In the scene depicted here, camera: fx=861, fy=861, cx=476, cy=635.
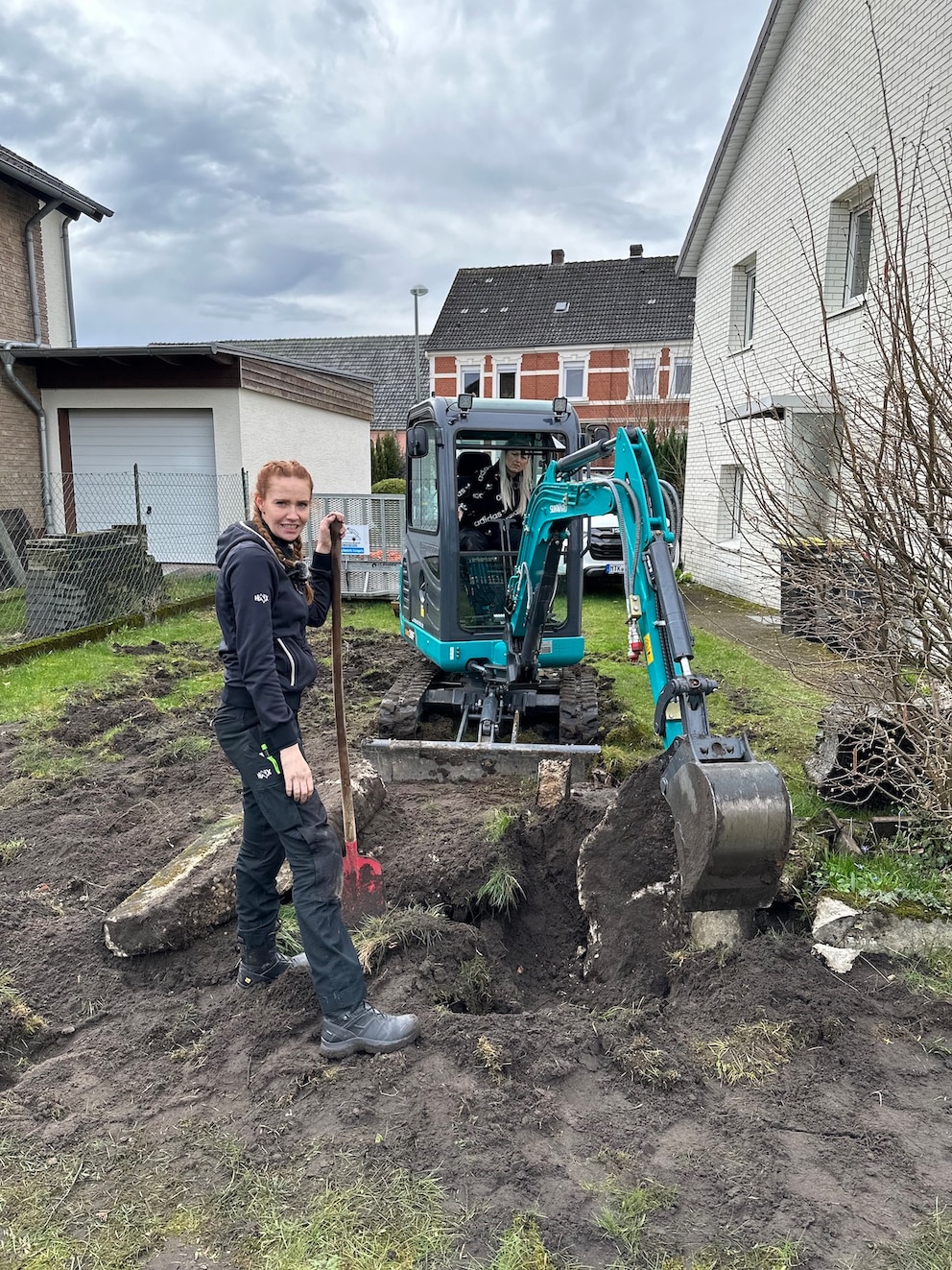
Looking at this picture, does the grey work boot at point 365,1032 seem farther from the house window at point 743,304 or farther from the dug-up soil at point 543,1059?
the house window at point 743,304

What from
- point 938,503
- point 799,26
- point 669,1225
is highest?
point 799,26

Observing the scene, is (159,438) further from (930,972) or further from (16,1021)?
(930,972)

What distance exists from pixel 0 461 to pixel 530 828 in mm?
13425

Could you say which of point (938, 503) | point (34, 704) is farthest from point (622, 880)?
point (34, 704)

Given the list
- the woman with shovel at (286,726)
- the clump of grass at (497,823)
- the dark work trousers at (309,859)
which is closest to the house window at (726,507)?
the clump of grass at (497,823)

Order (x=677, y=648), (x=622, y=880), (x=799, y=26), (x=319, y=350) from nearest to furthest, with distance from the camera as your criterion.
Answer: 1. (x=677, y=648)
2. (x=622, y=880)
3. (x=799, y=26)
4. (x=319, y=350)

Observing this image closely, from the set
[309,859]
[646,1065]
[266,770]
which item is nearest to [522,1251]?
[646,1065]

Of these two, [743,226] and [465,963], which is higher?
[743,226]

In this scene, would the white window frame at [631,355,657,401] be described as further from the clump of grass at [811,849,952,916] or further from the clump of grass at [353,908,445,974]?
the clump of grass at [353,908,445,974]

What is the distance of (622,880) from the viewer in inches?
153

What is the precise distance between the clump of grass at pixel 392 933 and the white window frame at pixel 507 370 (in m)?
32.2

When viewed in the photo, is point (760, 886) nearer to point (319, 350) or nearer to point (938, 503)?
point (938, 503)

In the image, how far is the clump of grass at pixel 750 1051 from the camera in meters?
2.94

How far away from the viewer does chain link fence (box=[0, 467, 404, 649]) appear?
1065 cm
